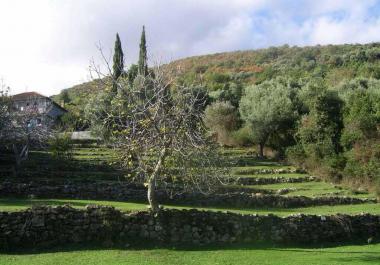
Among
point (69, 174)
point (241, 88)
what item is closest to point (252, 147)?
point (241, 88)

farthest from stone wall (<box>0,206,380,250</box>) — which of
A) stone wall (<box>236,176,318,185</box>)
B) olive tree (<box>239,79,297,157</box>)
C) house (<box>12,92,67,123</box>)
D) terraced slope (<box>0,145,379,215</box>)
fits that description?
house (<box>12,92,67,123</box>)

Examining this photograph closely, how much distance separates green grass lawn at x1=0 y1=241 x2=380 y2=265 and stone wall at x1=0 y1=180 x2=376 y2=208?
35.9 ft

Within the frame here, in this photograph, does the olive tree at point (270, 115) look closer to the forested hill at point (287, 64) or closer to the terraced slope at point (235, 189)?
the terraced slope at point (235, 189)

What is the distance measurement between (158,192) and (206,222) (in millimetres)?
11407

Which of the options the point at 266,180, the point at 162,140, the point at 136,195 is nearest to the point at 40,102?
the point at 266,180

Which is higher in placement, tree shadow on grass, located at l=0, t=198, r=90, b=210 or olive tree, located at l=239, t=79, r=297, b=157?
olive tree, located at l=239, t=79, r=297, b=157

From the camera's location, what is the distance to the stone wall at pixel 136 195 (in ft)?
99.1

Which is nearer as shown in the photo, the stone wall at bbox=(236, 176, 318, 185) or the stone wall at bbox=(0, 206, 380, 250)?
the stone wall at bbox=(0, 206, 380, 250)

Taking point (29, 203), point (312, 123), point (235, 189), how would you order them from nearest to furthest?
point (29, 203), point (235, 189), point (312, 123)

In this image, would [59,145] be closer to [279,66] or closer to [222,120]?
[222,120]

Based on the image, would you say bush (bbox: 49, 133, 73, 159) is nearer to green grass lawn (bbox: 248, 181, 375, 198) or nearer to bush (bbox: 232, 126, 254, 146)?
green grass lawn (bbox: 248, 181, 375, 198)

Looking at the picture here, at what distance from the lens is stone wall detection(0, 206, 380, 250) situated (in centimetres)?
1891

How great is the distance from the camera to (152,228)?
20078 mm

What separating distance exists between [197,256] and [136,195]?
13.9 meters
